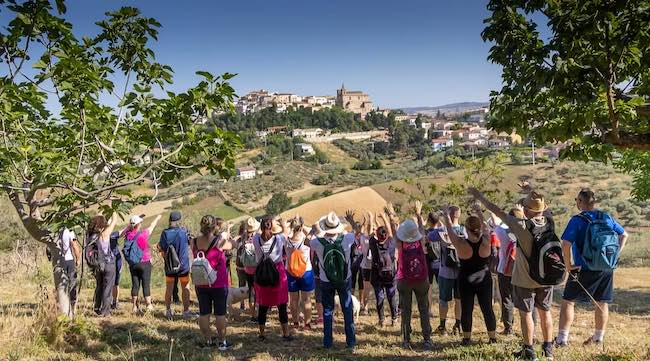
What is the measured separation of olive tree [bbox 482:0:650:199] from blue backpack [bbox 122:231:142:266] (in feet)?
19.2

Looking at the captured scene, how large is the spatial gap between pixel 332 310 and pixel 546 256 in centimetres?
270

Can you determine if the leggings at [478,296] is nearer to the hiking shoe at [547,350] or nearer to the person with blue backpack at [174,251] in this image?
the hiking shoe at [547,350]

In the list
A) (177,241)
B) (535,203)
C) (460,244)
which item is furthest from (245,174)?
(535,203)

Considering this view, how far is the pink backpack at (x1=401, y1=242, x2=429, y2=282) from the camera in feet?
18.4

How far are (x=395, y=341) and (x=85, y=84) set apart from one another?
4.81 metres

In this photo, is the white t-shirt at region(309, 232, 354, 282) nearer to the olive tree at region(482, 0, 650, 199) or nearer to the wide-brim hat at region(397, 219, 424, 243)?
the wide-brim hat at region(397, 219, 424, 243)

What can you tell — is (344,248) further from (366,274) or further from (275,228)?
(366,274)

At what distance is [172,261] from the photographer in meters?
7.08

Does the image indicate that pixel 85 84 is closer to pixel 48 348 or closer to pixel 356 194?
pixel 48 348

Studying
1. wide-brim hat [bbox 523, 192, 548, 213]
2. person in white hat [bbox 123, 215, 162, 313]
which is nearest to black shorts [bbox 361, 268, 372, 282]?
wide-brim hat [bbox 523, 192, 548, 213]

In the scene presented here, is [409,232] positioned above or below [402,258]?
above

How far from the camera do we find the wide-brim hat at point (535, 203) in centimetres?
458

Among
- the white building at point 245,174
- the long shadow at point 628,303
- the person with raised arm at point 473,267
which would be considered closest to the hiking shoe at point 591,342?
the person with raised arm at point 473,267

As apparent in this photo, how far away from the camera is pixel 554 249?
15.0 feet
